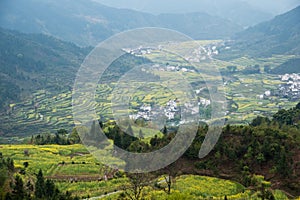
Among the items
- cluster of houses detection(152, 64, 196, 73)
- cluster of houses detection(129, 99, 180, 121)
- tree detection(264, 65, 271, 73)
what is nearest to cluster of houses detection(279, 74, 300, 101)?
tree detection(264, 65, 271, 73)

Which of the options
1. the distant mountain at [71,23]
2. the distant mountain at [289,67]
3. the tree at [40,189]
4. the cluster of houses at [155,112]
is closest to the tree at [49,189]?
the tree at [40,189]

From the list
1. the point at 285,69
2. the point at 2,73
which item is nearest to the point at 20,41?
the point at 2,73

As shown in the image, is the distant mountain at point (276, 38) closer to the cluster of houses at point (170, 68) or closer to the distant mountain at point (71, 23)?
the distant mountain at point (71, 23)

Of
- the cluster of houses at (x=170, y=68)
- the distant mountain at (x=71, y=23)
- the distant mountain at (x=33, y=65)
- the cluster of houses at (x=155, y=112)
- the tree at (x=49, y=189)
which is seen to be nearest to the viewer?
the tree at (x=49, y=189)

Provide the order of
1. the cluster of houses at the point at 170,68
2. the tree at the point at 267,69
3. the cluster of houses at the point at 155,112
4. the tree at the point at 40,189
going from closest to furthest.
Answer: the tree at the point at 40,189
the cluster of houses at the point at 155,112
the cluster of houses at the point at 170,68
the tree at the point at 267,69

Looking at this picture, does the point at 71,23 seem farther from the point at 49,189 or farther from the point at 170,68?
the point at 49,189

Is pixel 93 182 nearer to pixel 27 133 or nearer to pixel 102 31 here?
pixel 27 133
